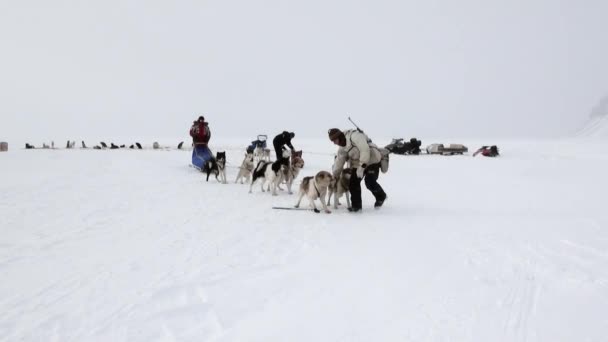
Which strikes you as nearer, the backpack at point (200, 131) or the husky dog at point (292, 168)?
the husky dog at point (292, 168)

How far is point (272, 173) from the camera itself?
387 inches

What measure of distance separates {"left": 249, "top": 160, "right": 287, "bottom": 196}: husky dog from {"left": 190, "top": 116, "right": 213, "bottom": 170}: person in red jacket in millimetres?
4474

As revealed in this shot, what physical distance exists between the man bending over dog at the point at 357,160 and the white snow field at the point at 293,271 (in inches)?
15.3

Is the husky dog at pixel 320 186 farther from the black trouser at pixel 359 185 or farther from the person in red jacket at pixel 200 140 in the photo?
the person in red jacket at pixel 200 140

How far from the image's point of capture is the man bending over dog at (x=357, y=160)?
7.48 m

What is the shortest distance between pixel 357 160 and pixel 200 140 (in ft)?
27.0

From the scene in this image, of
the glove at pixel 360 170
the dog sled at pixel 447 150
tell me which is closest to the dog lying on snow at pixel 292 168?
the glove at pixel 360 170

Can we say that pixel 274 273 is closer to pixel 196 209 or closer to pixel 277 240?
pixel 277 240

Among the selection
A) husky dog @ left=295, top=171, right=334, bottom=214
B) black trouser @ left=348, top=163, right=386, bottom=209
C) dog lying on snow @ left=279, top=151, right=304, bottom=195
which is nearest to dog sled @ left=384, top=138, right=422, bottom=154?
dog lying on snow @ left=279, top=151, right=304, bottom=195

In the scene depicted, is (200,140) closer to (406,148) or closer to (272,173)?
(272,173)

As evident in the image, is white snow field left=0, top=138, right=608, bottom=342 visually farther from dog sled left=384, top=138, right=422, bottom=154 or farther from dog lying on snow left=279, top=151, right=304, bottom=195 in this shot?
dog sled left=384, top=138, right=422, bottom=154

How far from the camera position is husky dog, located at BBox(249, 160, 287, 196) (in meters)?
9.83

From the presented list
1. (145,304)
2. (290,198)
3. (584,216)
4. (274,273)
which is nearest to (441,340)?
(274,273)

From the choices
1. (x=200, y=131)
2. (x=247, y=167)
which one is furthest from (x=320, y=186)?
(x=200, y=131)
